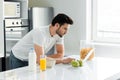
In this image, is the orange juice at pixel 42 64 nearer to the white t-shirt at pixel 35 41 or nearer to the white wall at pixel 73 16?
the white t-shirt at pixel 35 41

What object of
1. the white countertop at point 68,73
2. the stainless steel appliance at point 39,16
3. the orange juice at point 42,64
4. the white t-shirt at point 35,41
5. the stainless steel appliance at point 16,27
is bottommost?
the white countertop at point 68,73

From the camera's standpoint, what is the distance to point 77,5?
4.17 meters

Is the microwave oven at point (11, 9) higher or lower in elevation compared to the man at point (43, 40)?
higher

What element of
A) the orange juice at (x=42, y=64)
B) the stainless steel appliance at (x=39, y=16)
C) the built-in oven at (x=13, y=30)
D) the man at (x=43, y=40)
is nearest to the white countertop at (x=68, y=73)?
the orange juice at (x=42, y=64)

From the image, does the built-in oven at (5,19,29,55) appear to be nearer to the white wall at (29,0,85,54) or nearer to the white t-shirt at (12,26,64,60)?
the white wall at (29,0,85,54)

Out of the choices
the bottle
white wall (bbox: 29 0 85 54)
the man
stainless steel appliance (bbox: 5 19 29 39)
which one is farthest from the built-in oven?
the bottle

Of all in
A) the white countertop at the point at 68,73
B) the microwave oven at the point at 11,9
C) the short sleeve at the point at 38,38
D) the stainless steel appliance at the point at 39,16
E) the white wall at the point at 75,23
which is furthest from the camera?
the white wall at the point at 75,23

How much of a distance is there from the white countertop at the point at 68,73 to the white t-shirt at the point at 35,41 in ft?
0.89

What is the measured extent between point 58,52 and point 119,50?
137 centimetres

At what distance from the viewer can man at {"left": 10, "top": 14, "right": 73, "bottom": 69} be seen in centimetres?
243

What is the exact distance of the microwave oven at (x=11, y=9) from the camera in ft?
11.7

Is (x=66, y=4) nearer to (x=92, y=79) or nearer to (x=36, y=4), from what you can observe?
(x=36, y=4)

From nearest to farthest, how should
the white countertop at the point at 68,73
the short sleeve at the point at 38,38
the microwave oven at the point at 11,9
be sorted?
the white countertop at the point at 68,73 < the short sleeve at the point at 38,38 < the microwave oven at the point at 11,9

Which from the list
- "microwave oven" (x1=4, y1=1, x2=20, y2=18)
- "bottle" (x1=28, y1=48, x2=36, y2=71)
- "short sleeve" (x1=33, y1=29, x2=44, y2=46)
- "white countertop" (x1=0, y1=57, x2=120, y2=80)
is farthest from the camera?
"microwave oven" (x1=4, y1=1, x2=20, y2=18)
